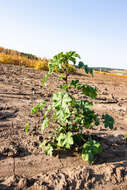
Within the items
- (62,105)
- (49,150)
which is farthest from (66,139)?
(62,105)

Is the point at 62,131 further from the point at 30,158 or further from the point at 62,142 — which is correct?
the point at 30,158

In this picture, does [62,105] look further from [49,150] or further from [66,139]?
[49,150]

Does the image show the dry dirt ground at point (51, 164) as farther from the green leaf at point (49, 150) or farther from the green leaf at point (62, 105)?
the green leaf at point (62, 105)

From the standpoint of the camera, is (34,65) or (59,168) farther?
(34,65)

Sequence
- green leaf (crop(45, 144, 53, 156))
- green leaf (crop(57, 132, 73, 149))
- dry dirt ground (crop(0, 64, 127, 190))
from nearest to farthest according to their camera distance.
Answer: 1. dry dirt ground (crop(0, 64, 127, 190))
2. green leaf (crop(57, 132, 73, 149))
3. green leaf (crop(45, 144, 53, 156))

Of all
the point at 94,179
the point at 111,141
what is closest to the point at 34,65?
the point at 111,141

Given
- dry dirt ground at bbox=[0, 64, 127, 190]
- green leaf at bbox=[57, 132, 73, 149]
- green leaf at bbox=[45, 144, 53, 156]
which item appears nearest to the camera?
dry dirt ground at bbox=[0, 64, 127, 190]

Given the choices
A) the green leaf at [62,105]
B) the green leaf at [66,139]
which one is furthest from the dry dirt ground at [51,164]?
Result: the green leaf at [62,105]

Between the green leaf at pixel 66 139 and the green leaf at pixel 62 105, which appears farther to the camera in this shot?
the green leaf at pixel 66 139

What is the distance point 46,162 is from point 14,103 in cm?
216

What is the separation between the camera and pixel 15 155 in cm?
224

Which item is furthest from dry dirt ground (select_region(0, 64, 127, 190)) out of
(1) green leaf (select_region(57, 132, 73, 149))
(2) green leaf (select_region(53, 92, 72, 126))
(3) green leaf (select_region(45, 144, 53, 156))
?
(2) green leaf (select_region(53, 92, 72, 126))

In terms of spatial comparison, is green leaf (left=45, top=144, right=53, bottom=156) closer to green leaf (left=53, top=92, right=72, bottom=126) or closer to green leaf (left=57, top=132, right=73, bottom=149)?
green leaf (left=57, top=132, right=73, bottom=149)

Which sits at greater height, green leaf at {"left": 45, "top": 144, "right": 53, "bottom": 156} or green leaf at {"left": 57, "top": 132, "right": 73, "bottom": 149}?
green leaf at {"left": 57, "top": 132, "right": 73, "bottom": 149}
